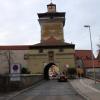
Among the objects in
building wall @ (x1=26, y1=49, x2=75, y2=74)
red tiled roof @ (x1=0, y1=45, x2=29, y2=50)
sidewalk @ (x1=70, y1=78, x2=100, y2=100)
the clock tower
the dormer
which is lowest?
sidewalk @ (x1=70, y1=78, x2=100, y2=100)

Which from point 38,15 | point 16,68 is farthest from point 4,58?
point 16,68

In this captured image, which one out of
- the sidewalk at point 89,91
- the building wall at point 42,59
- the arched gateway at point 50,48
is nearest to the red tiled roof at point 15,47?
the building wall at point 42,59

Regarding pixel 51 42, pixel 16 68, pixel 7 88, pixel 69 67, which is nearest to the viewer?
pixel 16 68

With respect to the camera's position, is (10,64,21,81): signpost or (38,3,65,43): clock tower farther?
(38,3,65,43): clock tower

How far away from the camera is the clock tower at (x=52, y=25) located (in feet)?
339

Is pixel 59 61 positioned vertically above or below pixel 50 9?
below

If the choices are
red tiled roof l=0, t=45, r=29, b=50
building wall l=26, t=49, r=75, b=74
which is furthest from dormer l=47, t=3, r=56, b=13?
building wall l=26, t=49, r=75, b=74

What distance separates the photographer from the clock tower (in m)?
103

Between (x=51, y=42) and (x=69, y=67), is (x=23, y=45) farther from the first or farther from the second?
(x=69, y=67)

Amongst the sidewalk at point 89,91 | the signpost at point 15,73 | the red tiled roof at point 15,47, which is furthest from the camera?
the red tiled roof at point 15,47

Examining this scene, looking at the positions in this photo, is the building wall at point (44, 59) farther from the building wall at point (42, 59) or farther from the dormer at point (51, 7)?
the dormer at point (51, 7)

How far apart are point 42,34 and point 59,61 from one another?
1166cm

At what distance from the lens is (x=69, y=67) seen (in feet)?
314

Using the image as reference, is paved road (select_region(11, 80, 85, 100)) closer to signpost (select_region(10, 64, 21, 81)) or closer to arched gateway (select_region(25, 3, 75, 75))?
signpost (select_region(10, 64, 21, 81))
